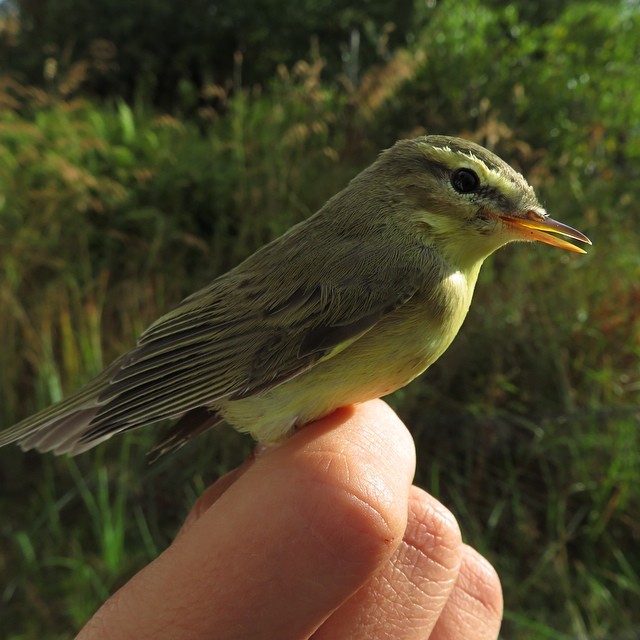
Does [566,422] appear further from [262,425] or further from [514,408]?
[262,425]

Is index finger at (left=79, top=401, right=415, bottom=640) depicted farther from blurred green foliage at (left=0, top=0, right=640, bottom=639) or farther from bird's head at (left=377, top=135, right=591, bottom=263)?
blurred green foliage at (left=0, top=0, right=640, bottom=639)

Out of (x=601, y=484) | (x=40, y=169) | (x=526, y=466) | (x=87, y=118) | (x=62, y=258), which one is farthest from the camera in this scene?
(x=87, y=118)

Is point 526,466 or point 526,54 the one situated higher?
point 526,54

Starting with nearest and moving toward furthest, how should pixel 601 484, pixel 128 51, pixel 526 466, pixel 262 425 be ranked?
pixel 262 425 → pixel 601 484 → pixel 526 466 → pixel 128 51

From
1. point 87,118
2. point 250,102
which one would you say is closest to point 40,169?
point 87,118

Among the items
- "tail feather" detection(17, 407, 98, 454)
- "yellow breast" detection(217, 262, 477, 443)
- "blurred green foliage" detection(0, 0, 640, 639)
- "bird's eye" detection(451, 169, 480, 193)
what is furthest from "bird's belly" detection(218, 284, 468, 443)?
"blurred green foliage" detection(0, 0, 640, 639)

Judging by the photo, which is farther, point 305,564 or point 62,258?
point 62,258

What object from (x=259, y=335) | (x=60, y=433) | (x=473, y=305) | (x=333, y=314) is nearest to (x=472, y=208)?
(x=333, y=314)

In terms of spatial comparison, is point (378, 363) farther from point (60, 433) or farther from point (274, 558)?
point (60, 433)

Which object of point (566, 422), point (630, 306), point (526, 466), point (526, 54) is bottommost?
point (526, 466)
